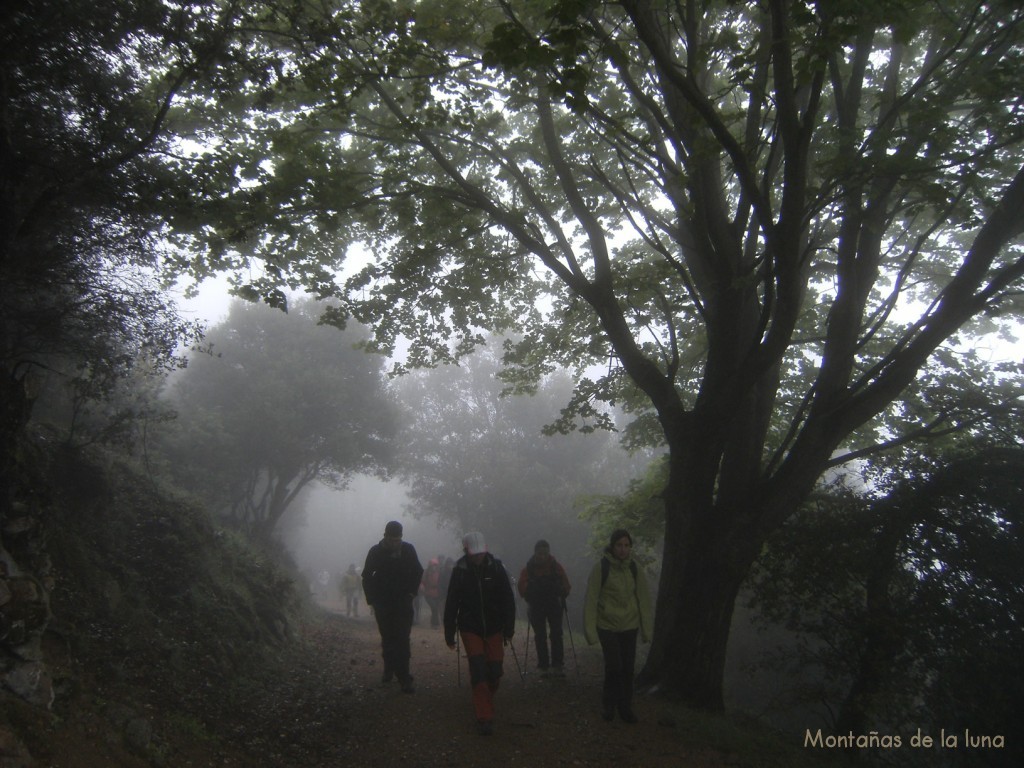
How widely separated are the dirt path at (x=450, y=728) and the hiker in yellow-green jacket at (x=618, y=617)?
0.95 ft

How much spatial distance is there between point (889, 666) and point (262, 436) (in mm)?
22123

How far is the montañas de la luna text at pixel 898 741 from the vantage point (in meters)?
5.41

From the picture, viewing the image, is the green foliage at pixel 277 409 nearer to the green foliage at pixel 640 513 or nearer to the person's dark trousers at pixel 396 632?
the green foliage at pixel 640 513

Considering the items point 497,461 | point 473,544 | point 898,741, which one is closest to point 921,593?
point 898,741

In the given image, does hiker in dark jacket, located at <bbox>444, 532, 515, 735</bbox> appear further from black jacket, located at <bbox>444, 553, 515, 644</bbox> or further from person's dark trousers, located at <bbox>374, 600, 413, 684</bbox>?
person's dark trousers, located at <bbox>374, 600, 413, 684</bbox>

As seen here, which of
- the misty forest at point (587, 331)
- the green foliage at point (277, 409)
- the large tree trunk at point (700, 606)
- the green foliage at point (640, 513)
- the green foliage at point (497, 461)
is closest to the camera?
the misty forest at point (587, 331)

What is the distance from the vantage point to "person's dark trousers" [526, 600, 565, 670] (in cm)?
836

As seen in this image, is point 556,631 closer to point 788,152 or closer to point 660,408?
point 660,408

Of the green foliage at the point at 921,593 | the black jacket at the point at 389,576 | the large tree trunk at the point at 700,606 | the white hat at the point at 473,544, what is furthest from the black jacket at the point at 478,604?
the green foliage at the point at 921,593

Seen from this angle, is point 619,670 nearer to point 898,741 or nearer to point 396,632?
point 396,632

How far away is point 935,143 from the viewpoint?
5.86 meters

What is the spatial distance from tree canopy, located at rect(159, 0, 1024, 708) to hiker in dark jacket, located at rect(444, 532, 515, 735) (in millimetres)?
2126

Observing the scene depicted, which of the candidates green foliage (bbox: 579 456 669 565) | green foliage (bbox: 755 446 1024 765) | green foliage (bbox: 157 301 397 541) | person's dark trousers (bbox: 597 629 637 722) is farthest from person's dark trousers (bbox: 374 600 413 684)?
green foliage (bbox: 157 301 397 541)

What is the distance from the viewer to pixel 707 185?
7086mm
